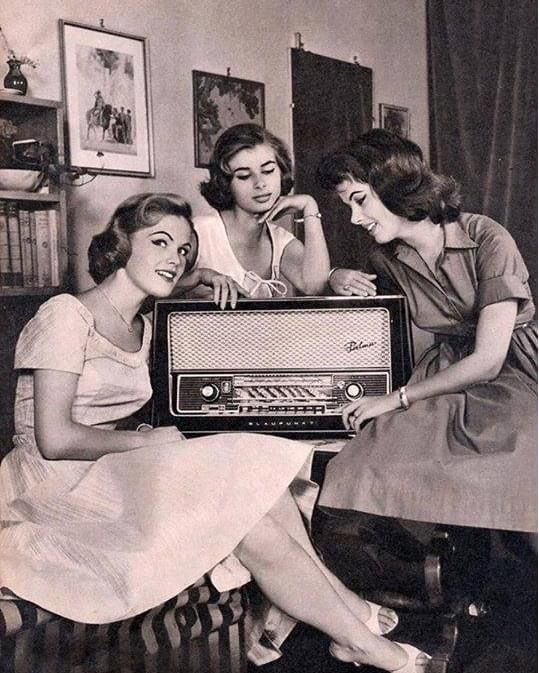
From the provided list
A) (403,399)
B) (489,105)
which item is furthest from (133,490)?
(489,105)

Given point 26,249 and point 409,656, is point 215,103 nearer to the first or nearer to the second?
point 26,249

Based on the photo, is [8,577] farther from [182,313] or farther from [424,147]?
[424,147]

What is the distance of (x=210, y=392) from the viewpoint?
1622 millimetres

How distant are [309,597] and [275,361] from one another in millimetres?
445

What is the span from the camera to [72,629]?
4.38 ft

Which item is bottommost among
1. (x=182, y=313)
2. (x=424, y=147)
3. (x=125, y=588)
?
(x=125, y=588)

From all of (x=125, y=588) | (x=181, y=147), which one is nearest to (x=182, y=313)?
(x=181, y=147)

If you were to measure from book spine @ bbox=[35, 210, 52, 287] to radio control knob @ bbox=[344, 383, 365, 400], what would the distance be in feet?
2.22

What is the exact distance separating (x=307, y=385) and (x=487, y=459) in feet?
1.24

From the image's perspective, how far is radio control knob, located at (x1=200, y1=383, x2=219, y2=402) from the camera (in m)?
1.62

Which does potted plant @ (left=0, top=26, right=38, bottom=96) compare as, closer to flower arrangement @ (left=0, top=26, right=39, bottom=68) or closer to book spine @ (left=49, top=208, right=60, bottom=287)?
flower arrangement @ (left=0, top=26, right=39, bottom=68)

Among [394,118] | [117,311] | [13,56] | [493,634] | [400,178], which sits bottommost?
[493,634]

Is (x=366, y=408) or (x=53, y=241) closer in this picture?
(x=366, y=408)

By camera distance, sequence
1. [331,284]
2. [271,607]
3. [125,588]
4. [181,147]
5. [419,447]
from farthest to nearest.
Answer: [181,147]
[331,284]
[271,607]
[419,447]
[125,588]
